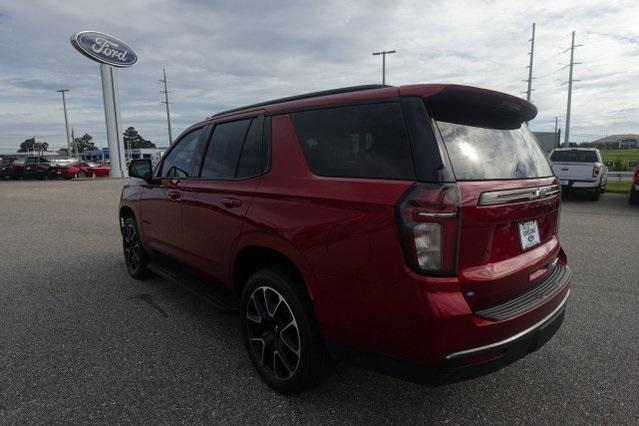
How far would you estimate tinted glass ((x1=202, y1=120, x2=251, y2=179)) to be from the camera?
10.4 ft

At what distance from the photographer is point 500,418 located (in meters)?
2.42

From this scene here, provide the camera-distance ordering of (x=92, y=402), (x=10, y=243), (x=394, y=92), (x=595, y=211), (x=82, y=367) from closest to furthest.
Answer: (x=394, y=92), (x=92, y=402), (x=82, y=367), (x=10, y=243), (x=595, y=211)

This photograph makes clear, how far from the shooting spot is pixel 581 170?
40.8 ft

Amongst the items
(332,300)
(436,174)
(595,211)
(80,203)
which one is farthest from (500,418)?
(80,203)

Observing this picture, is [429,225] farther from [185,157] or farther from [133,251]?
[133,251]

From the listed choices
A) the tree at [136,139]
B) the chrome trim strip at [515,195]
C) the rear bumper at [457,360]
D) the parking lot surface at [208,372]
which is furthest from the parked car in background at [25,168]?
the tree at [136,139]

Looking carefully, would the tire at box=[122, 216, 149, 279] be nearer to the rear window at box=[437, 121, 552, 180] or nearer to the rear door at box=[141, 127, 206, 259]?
the rear door at box=[141, 127, 206, 259]

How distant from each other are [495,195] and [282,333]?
145 cm

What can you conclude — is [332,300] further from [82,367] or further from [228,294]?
[82,367]

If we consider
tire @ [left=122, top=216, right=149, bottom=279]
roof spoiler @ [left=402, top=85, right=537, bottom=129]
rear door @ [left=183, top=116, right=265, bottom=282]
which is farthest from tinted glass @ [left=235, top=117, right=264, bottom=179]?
tire @ [left=122, top=216, right=149, bottom=279]

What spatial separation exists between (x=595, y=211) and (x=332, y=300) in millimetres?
10873

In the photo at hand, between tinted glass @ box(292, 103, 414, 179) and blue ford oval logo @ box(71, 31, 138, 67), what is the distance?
1201 inches

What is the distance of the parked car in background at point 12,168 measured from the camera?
30062 mm

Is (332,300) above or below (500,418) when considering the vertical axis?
above
